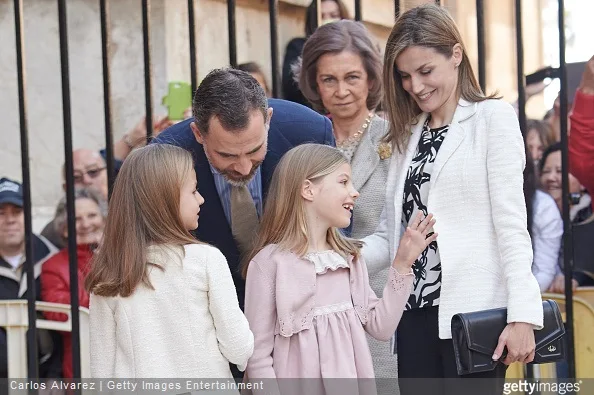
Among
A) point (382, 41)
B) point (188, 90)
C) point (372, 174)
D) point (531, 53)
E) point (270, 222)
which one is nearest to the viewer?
point (270, 222)

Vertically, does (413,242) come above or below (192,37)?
below

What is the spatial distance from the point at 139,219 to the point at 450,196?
2.88 ft

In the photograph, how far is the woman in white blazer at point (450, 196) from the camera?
3281mm

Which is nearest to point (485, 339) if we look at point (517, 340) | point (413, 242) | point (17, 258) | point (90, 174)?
point (517, 340)

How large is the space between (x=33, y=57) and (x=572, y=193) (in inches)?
108

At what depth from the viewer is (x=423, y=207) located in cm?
346

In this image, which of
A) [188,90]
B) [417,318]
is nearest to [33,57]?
[188,90]

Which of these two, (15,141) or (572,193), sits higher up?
(15,141)

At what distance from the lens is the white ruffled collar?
136 inches

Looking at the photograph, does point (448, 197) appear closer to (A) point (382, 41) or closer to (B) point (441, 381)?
(B) point (441, 381)

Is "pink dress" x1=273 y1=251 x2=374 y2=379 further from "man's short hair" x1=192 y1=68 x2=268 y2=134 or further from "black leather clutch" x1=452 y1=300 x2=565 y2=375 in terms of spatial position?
"man's short hair" x1=192 y1=68 x2=268 y2=134

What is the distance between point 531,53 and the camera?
8.66 m

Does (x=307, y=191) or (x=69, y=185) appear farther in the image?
(x=69, y=185)

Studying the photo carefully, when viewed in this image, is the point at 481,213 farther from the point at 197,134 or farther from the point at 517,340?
the point at 197,134
